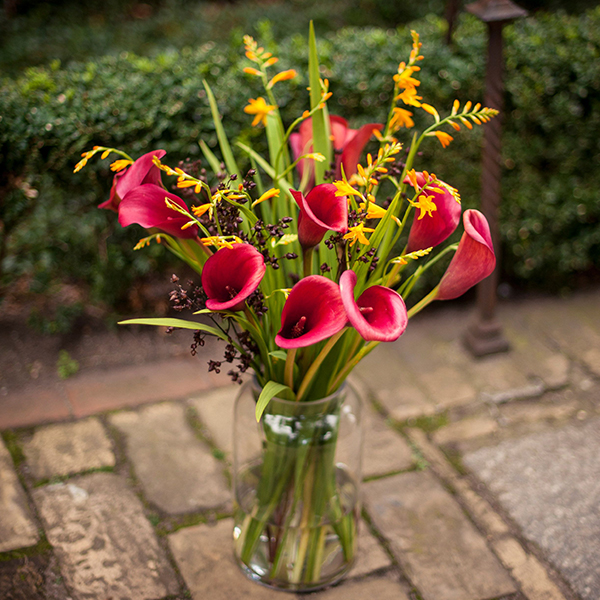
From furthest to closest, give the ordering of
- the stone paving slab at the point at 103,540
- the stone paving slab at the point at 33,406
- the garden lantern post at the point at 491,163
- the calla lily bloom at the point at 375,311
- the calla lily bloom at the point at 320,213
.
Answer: the garden lantern post at the point at 491,163 → the stone paving slab at the point at 33,406 → the stone paving slab at the point at 103,540 → the calla lily bloom at the point at 320,213 → the calla lily bloom at the point at 375,311

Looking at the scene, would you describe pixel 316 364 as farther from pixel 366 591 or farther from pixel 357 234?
pixel 366 591

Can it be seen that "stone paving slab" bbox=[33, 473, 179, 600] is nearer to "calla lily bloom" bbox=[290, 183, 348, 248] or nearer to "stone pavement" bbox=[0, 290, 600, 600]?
"stone pavement" bbox=[0, 290, 600, 600]

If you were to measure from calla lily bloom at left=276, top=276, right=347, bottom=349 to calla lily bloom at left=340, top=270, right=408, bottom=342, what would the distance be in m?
0.04

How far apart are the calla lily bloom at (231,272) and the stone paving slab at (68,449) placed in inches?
41.9

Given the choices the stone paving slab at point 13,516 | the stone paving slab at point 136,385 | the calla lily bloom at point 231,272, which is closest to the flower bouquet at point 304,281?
the calla lily bloom at point 231,272

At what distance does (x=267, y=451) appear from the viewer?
1.36 metres

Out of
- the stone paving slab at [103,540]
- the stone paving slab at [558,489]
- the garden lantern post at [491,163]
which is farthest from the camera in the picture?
the garden lantern post at [491,163]

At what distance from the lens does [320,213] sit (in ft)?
3.54

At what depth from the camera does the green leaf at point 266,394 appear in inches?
42.6

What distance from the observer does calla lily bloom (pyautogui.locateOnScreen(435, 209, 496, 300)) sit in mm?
1061

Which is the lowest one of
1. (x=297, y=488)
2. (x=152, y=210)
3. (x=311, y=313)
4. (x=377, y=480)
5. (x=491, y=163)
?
(x=377, y=480)

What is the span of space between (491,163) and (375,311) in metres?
1.49

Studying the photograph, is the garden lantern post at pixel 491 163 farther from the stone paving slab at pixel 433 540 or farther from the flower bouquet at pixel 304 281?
the flower bouquet at pixel 304 281

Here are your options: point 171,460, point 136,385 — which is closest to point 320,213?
point 171,460
